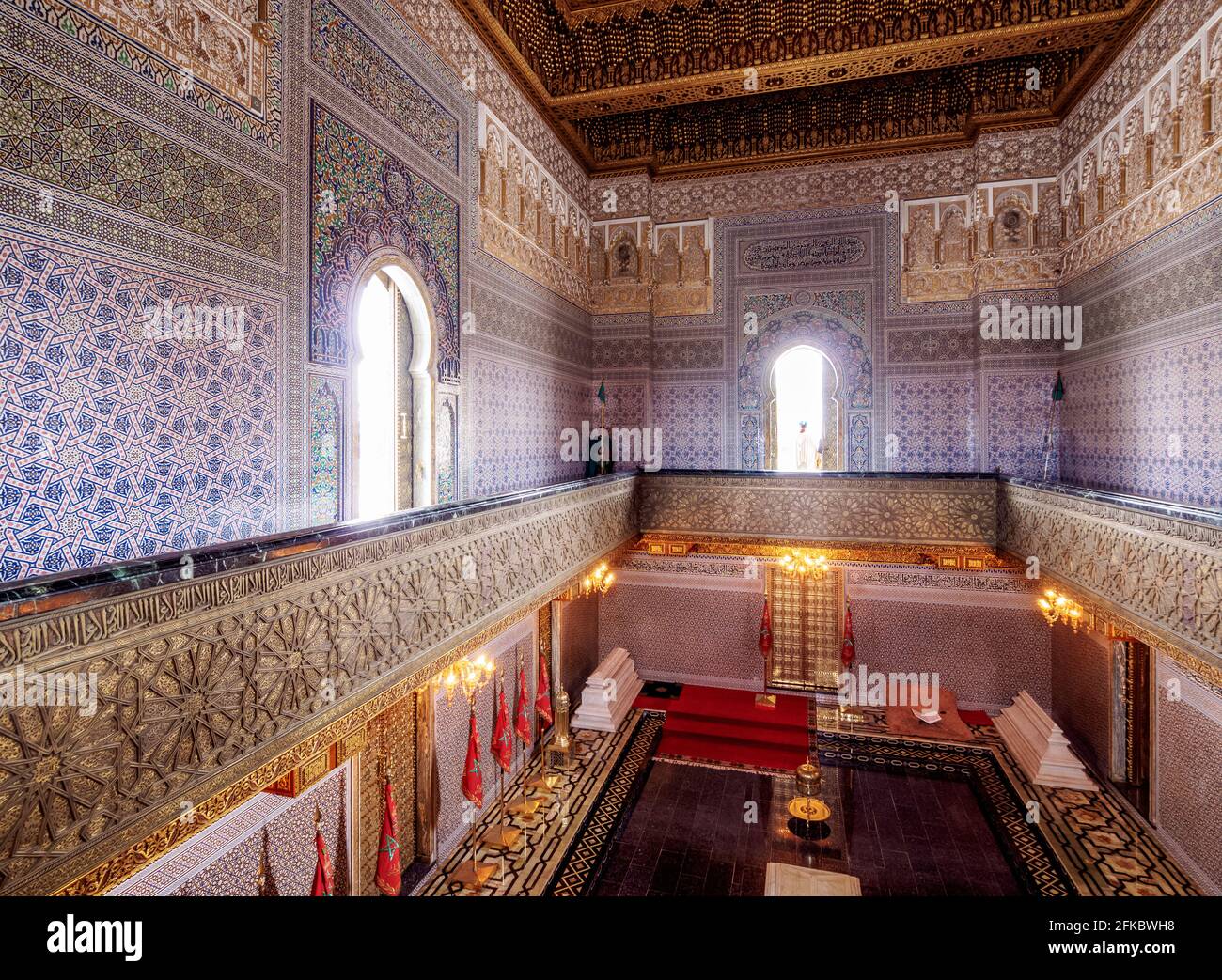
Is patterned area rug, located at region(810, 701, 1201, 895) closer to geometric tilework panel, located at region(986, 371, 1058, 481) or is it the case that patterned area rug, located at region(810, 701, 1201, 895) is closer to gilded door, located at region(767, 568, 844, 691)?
gilded door, located at region(767, 568, 844, 691)

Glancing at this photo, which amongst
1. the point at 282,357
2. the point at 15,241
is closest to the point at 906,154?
the point at 282,357

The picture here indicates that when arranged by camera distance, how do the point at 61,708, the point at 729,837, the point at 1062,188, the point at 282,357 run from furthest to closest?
1. the point at 1062,188
2. the point at 729,837
3. the point at 282,357
4. the point at 61,708

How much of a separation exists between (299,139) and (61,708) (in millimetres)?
2955

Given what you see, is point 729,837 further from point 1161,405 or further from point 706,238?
point 706,238

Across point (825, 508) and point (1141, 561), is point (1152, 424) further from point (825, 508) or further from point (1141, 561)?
point (825, 508)

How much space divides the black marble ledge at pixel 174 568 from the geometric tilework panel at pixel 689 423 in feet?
17.5

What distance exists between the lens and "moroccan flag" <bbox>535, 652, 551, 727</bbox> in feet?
20.1

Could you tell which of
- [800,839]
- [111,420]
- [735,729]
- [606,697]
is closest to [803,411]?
[735,729]

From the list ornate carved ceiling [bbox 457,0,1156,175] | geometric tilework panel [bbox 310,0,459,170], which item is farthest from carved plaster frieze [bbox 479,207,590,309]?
ornate carved ceiling [bbox 457,0,1156,175]

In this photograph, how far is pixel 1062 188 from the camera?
6578mm

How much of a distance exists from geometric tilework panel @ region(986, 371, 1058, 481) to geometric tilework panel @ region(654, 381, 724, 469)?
2.98 meters

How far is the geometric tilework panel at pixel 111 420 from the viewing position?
2078 millimetres

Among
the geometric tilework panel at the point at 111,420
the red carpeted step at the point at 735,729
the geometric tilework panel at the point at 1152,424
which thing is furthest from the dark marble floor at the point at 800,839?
the geometric tilework panel at the point at 111,420

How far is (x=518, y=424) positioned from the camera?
19.4 ft
